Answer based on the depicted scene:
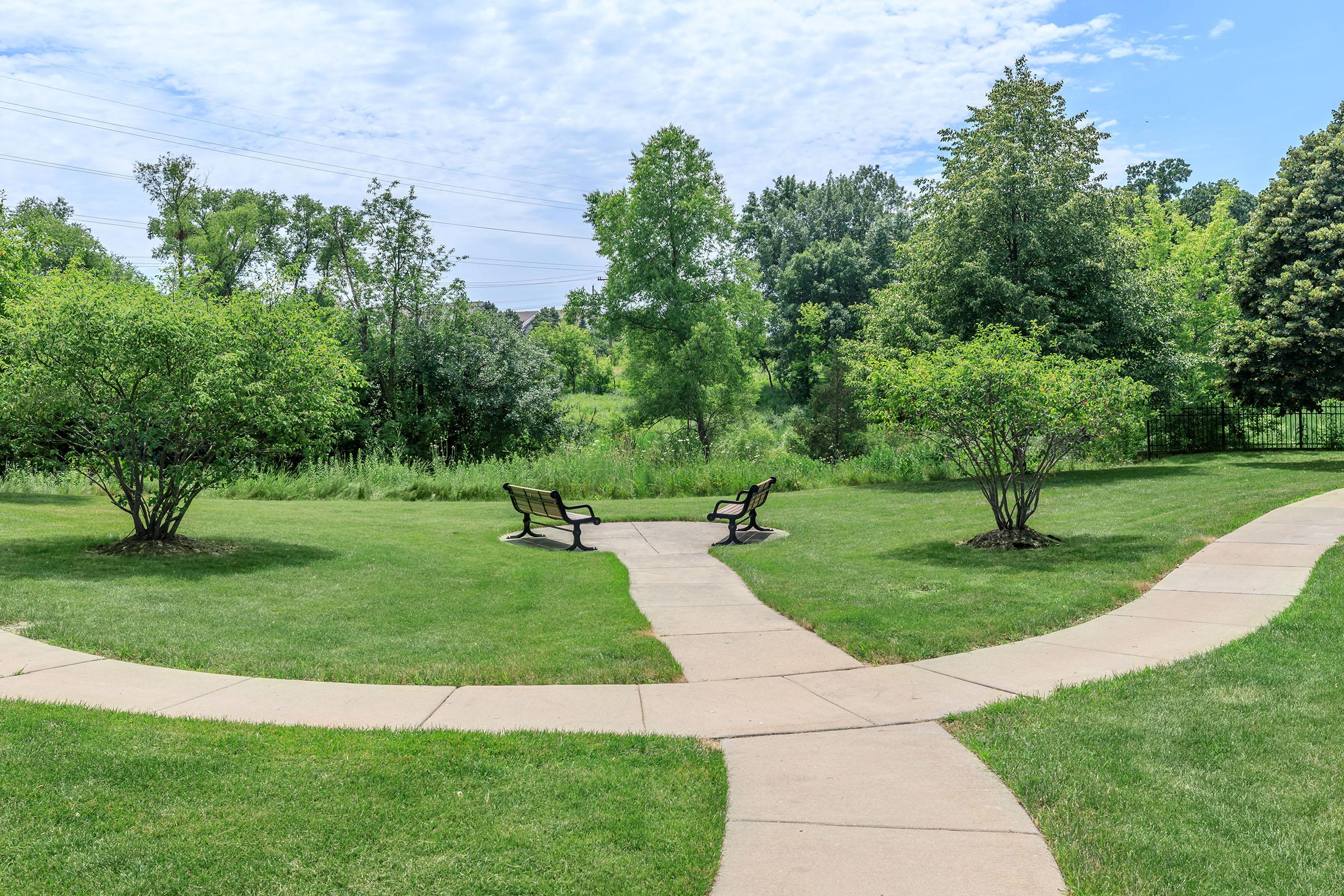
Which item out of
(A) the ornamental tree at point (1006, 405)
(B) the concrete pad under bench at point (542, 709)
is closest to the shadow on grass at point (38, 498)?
(B) the concrete pad under bench at point (542, 709)

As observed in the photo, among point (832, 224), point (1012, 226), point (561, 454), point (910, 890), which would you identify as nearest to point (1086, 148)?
point (1012, 226)

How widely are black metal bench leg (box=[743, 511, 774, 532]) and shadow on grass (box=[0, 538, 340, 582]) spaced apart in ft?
19.8

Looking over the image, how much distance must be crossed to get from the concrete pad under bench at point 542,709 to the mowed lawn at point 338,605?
236 mm

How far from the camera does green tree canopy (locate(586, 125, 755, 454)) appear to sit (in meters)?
28.2

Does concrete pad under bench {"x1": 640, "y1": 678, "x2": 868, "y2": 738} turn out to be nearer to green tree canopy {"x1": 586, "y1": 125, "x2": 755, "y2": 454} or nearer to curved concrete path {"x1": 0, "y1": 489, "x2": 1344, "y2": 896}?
curved concrete path {"x1": 0, "y1": 489, "x2": 1344, "y2": 896}


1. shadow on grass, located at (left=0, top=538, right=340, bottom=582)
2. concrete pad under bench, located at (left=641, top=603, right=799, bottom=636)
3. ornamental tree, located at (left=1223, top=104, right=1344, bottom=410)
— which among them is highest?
ornamental tree, located at (left=1223, top=104, right=1344, bottom=410)

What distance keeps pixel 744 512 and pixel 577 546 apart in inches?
101

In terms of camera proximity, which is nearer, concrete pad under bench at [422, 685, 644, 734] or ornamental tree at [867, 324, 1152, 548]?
concrete pad under bench at [422, 685, 644, 734]

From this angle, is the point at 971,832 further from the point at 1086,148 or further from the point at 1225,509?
the point at 1086,148

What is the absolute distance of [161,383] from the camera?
10.2 m

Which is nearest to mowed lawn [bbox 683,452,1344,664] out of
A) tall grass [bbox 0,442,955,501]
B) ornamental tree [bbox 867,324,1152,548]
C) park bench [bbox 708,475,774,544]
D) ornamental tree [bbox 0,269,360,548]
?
park bench [bbox 708,475,774,544]

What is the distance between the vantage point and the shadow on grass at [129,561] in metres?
9.07

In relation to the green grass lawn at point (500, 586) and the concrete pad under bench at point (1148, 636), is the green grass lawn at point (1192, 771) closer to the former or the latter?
the concrete pad under bench at point (1148, 636)

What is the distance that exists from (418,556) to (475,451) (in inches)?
764
